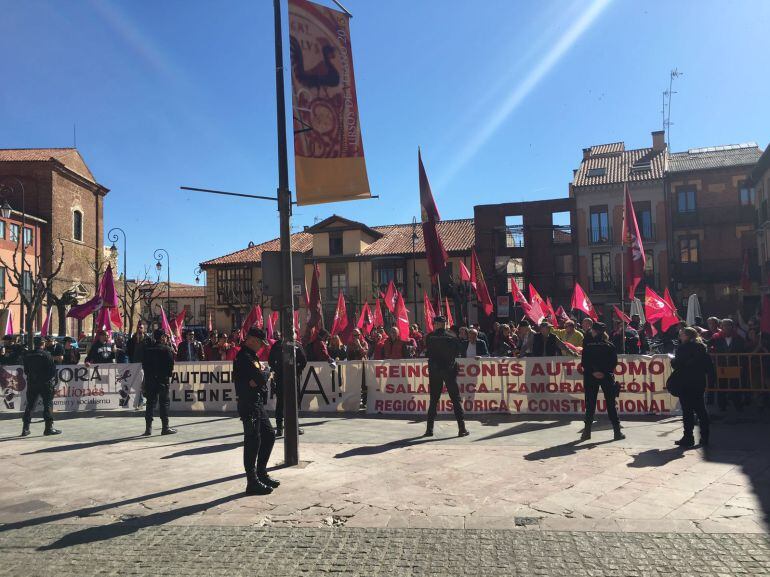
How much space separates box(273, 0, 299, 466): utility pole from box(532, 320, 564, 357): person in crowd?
5.53m

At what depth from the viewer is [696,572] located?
3.98 meters

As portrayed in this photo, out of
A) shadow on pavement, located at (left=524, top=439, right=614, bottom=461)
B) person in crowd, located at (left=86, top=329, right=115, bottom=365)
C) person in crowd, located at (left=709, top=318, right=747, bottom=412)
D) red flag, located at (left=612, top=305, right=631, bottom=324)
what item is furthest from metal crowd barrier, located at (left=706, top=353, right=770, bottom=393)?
person in crowd, located at (left=86, top=329, right=115, bottom=365)

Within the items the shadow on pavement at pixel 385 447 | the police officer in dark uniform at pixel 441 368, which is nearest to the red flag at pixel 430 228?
the police officer in dark uniform at pixel 441 368

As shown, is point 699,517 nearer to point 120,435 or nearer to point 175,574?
point 175,574

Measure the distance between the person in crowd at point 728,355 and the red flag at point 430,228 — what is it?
206 inches

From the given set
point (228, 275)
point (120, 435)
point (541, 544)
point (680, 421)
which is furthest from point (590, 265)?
point (541, 544)

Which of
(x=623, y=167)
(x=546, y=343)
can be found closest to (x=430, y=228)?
(x=546, y=343)

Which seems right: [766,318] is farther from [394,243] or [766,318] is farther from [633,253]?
[394,243]

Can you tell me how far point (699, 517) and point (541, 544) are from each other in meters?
1.55

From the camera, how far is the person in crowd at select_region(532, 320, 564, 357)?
1120 cm

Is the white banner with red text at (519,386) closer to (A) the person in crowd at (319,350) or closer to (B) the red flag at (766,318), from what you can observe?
(A) the person in crowd at (319,350)

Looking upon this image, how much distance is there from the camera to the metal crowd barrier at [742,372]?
412 inches

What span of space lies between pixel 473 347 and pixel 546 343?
1580mm

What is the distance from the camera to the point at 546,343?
11.3 meters
